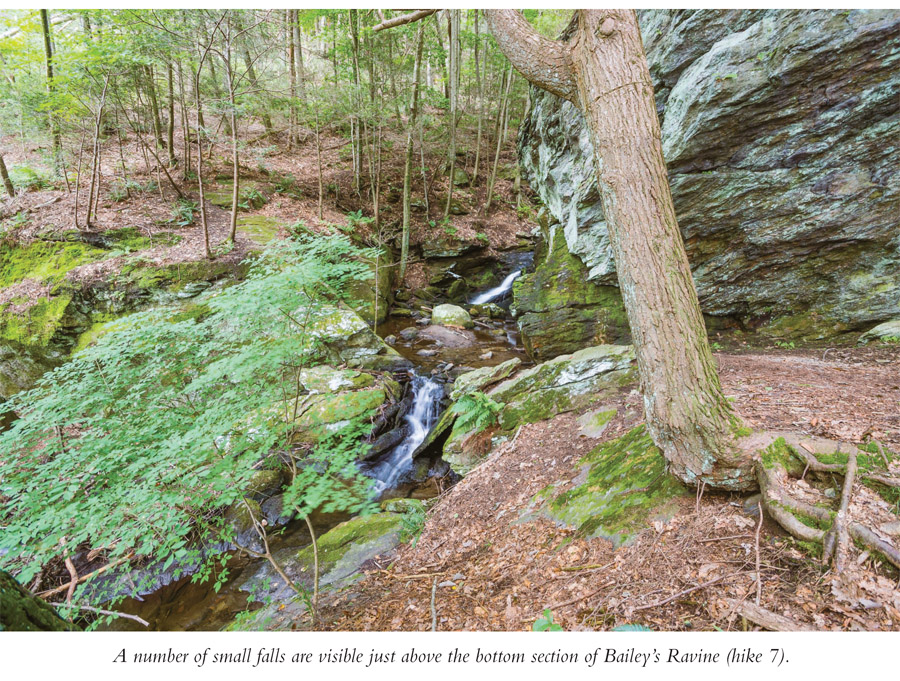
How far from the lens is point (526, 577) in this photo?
8.51ft

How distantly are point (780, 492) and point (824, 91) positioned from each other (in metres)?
5.17

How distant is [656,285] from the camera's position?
7.72 ft

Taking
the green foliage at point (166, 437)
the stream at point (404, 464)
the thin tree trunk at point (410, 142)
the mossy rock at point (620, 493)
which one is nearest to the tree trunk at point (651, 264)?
the mossy rock at point (620, 493)

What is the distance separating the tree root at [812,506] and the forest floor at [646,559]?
0.23ft

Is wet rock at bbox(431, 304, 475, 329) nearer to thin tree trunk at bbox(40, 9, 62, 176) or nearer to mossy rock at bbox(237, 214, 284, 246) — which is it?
mossy rock at bbox(237, 214, 284, 246)

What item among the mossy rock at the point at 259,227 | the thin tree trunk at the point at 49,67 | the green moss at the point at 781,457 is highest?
the thin tree trunk at the point at 49,67

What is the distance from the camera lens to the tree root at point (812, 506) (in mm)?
1695

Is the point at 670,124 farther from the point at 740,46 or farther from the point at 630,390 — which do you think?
the point at 630,390

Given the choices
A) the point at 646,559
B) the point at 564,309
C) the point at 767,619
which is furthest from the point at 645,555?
the point at 564,309

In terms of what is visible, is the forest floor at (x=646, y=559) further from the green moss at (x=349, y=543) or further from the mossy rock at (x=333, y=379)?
the mossy rock at (x=333, y=379)

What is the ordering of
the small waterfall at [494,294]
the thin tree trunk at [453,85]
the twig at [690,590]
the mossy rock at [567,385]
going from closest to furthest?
the twig at [690,590] < the mossy rock at [567,385] < the small waterfall at [494,294] < the thin tree trunk at [453,85]

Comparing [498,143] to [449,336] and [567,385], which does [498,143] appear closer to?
[449,336]

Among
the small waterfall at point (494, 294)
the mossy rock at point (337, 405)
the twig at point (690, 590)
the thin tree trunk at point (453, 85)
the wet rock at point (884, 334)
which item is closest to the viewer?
the twig at point (690, 590)

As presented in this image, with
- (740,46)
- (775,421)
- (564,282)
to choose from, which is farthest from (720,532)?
(564,282)
